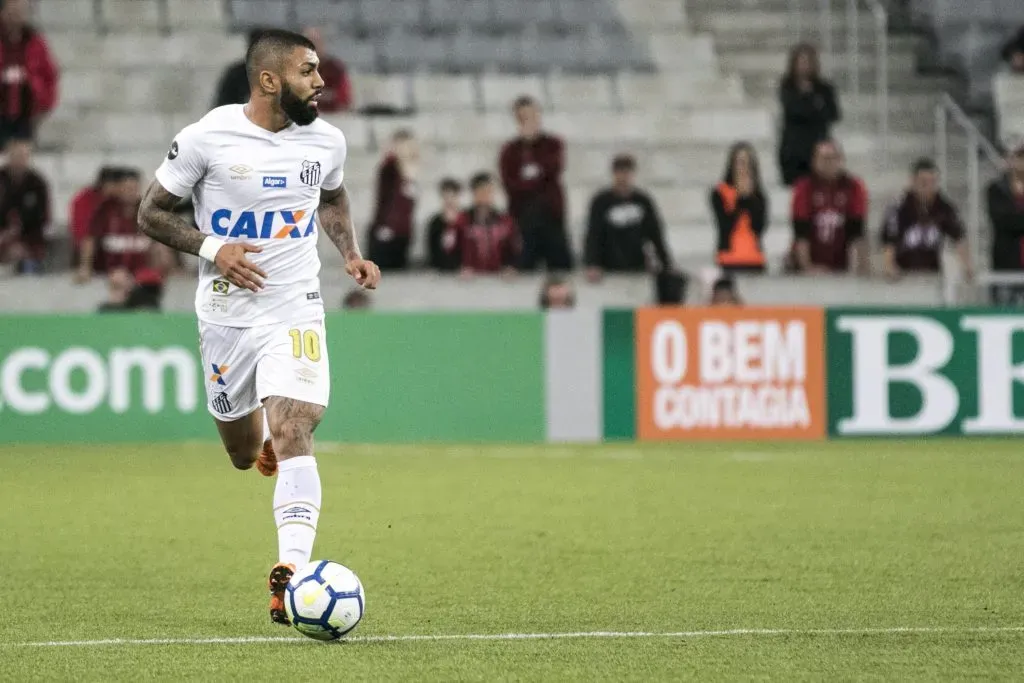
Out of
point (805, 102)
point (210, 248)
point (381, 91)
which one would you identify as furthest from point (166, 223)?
point (381, 91)

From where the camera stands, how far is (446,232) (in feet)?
55.8

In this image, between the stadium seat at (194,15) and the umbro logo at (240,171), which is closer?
the umbro logo at (240,171)

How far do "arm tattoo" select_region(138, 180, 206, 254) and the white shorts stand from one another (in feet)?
1.16

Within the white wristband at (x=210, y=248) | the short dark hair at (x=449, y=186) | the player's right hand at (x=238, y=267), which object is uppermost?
the white wristband at (x=210, y=248)

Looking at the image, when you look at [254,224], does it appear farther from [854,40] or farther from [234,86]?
[854,40]

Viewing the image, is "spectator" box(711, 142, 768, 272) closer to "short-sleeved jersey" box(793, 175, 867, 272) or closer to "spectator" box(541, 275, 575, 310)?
"short-sleeved jersey" box(793, 175, 867, 272)

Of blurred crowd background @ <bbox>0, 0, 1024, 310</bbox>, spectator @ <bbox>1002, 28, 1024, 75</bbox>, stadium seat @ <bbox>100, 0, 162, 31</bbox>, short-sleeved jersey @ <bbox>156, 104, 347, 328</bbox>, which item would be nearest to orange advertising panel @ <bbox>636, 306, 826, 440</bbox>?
blurred crowd background @ <bbox>0, 0, 1024, 310</bbox>

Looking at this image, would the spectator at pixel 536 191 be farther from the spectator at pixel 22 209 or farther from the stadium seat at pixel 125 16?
the stadium seat at pixel 125 16

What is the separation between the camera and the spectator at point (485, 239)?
16.9 metres

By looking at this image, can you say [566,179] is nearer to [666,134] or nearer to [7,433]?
[666,134]

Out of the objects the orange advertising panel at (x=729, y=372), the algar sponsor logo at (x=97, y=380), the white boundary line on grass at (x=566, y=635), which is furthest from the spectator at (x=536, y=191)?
the white boundary line on grass at (x=566, y=635)

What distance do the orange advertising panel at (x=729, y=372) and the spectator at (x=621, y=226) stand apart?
5.21 ft

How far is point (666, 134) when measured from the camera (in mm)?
20234

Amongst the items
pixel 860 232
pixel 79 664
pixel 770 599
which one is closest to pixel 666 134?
pixel 860 232
